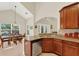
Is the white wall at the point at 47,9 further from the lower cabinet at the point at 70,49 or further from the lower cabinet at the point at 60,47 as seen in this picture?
the lower cabinet at the point at 70,49

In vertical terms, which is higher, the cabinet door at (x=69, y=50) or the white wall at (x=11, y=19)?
the white wall at (x=11, y=19)

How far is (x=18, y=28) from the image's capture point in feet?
8.68

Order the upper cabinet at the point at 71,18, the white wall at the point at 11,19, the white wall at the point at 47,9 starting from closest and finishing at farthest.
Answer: the white wall at the point at 11,19
the white wall at the point at 47,9
the upper cabinet at the point at 71,18

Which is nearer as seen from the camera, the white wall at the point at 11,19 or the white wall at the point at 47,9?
the white wall at the point at 11,19

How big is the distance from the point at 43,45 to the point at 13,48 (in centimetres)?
67

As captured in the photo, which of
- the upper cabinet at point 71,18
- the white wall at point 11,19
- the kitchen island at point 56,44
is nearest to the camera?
the white wall at point 11,19

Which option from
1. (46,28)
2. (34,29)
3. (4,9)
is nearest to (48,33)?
(46,28)

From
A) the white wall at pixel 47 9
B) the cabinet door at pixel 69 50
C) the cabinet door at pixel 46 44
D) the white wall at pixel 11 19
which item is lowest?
the cabinet door at pixel 69 50

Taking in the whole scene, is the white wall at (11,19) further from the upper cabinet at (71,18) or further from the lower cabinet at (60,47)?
the upper cabinet at (71,18)

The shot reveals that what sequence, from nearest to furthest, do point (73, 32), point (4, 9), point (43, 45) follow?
point (4, 9) → point (43, 45) → point (73, 32)

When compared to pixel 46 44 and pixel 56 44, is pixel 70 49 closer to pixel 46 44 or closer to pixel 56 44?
pixel 56 44

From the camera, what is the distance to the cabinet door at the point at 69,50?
9.42 feet

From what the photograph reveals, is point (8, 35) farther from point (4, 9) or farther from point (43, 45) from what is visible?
point (43, 45)

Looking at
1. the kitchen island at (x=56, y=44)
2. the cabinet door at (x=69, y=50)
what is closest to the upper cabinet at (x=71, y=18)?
the kitchen island at (x=56, y=44)
